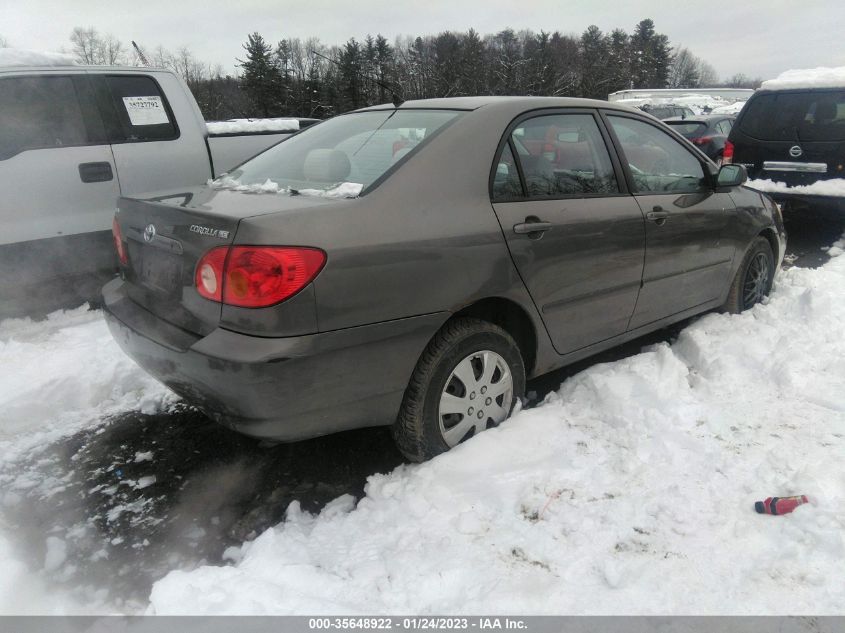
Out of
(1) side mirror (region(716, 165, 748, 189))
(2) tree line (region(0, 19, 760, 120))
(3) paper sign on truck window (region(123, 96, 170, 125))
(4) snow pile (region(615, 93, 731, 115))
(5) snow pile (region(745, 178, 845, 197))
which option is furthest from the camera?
(2) tree line (region(0, 19, 760, 120))

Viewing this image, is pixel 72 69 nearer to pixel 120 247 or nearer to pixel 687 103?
pixel 120 247

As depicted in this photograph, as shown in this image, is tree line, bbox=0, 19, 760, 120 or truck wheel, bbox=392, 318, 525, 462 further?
tree line, bbox=0, 19, 760, 120

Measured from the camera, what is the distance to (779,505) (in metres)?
2.31

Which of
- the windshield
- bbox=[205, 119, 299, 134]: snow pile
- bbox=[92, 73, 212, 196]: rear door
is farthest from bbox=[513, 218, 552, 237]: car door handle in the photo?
bbox=[205, 119, 299, 134]: snow pile

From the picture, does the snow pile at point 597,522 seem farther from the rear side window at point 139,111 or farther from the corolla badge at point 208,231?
the rear side window at point 139,111

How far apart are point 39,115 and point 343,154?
2.99 meters

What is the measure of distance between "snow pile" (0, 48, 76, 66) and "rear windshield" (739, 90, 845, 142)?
24.8 ft

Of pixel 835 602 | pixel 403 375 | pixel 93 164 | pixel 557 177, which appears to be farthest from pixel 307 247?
pixel 93 164

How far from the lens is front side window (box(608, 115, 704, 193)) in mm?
3451

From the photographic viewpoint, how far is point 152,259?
257cm

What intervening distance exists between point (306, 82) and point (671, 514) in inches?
2121

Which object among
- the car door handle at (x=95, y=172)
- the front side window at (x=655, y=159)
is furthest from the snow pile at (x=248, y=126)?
the front side window at (x=655, y=159)

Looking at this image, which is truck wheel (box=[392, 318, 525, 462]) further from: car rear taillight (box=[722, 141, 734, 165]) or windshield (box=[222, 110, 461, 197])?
car rear taillight (box=[722, 141, 734, 165])

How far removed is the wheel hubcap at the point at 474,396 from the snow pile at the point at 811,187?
19.0 feet
